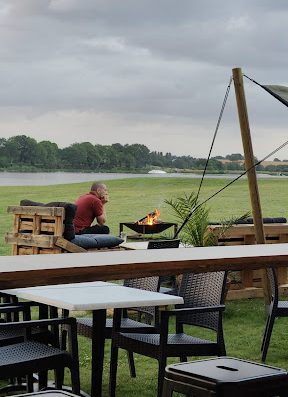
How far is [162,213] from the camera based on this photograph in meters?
30.5

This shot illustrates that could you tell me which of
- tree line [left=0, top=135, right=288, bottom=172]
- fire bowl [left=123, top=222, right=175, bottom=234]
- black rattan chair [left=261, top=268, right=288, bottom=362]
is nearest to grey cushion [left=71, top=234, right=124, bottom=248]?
fire bowl [left=123, top=222, right=175, bottom=234]

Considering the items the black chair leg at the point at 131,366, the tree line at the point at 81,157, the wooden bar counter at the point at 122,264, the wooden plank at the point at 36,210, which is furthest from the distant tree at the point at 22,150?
the wooden bar counter at the point at 122,264

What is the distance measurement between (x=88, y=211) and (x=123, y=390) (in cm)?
588

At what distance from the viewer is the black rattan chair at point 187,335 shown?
4.37m

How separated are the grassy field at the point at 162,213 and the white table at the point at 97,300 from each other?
886 mm

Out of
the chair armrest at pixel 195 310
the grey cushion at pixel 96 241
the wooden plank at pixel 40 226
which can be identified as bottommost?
the grey cushion at pixel 96 241

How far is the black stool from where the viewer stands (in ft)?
9.02

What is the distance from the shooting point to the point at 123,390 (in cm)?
536

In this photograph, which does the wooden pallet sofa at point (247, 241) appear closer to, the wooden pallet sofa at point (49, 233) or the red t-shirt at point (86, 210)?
the wooden pallet sofa at point (49, 233)

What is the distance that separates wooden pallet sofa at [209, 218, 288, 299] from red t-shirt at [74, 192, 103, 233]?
2464mm

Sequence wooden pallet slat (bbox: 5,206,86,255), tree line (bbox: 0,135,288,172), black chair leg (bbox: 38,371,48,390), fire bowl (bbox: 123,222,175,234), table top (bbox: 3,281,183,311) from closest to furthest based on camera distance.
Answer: table top (bbox: 3,281,183,311), black chair leg (bbox: 38,371,48,390), wooden pallet slat (bbox: 5,206,86,255), fire bowl (bbox: 123,222,175,234), tree line (bbox: 0,135,288,172)

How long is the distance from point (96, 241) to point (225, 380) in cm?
750

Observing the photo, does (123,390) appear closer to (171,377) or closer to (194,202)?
(171,377)

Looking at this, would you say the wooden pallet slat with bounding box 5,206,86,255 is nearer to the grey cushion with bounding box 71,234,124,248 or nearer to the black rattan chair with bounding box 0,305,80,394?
the grey cushion with bounding box 71,234,124,248
